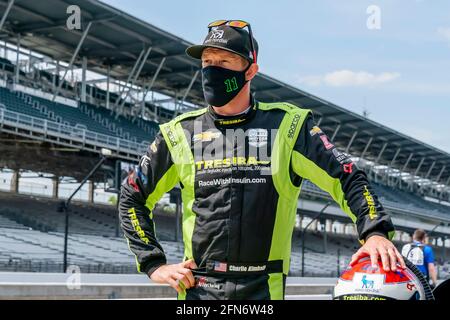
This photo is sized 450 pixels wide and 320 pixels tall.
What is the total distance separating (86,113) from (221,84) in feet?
105

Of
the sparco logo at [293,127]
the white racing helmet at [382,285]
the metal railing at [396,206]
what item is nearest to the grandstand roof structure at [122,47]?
the metal railing at [396,206]

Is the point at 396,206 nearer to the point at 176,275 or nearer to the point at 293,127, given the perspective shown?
the point at 293,127

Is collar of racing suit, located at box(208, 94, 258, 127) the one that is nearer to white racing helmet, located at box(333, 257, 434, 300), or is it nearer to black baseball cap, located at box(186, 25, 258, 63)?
black baseball cap, located at box(186, 25, 258, 63)

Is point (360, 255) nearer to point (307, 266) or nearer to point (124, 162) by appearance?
point (124, 162)

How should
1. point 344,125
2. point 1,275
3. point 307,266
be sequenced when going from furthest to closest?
point 344,125 → point 307,266 → point 1,275

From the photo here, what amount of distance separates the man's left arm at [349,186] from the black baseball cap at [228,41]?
40 centimetres

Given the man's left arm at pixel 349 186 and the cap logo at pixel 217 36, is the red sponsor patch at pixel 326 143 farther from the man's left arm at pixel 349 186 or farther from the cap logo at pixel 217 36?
the cap logo at pixel 217 36

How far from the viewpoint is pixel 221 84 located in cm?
296

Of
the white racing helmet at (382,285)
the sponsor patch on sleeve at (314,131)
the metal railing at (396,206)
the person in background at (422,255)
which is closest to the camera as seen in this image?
the white racing helmet at (382,285)

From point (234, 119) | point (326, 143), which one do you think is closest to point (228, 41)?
point (234, 119)

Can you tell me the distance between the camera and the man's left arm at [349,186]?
2264 millimetres

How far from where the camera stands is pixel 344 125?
162 ft
